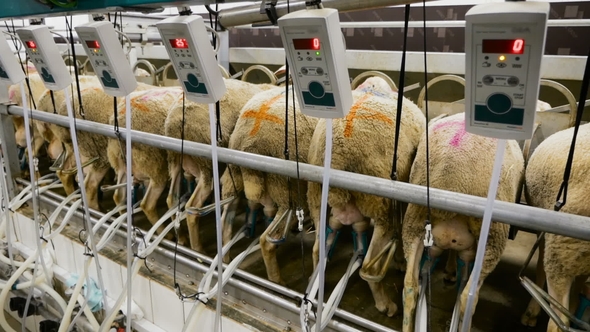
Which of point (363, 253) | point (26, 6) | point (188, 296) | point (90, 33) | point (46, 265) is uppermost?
point (26, 6)

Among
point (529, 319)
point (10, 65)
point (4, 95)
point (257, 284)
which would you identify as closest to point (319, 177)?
point (257, 284)

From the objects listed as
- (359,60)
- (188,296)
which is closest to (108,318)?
(188,296)

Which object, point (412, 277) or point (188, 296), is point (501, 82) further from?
point (188, 296)

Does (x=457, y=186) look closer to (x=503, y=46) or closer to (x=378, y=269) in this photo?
(x=378, y=269)

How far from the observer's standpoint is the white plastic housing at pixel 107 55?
49.4 inches

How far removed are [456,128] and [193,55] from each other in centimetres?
87

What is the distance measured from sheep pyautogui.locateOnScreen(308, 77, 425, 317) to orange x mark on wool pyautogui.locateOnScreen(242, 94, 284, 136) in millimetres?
187

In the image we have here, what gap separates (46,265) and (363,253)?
183cm

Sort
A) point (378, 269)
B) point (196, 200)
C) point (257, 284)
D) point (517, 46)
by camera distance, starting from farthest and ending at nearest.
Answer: point (196, 200)
point (257, 284)
point (378, 269)
point (517, 46)

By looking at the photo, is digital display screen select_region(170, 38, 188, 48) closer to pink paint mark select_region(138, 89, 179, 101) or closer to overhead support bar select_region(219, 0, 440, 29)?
overhead support bar select_region(219, 0, 440, 29)

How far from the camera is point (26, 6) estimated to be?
153cm

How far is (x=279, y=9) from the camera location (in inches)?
60.9

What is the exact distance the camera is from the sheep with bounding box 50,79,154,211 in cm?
238

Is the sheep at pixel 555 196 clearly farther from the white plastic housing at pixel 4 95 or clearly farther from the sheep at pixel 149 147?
the white plastic housing at pixel 4 95
